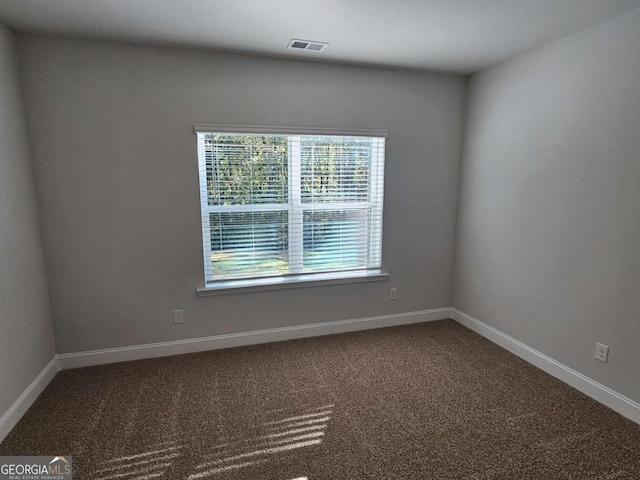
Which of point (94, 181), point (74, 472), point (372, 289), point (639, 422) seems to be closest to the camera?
point (74, 472)

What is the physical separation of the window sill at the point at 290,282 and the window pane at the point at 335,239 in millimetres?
75

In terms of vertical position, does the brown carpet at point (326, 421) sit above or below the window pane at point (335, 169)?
below

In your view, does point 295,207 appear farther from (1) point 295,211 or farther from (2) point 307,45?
(2) point 307,45

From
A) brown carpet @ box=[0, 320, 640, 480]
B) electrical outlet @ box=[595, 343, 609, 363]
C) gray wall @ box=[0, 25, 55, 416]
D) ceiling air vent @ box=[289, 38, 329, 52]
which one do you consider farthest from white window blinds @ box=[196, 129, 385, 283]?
electrical outlet @ box=[595, 343, 609, 363]

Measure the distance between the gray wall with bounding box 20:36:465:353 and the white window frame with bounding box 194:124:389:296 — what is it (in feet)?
0.25

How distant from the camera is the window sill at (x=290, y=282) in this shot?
9.98 feet

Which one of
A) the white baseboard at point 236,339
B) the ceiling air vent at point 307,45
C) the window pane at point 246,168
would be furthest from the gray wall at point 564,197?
the window pane at point 246,168

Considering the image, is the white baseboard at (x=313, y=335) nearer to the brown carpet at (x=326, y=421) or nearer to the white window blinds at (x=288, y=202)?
the brown carpet at (x=326, y=421)

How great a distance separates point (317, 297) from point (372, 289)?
23.0 inches

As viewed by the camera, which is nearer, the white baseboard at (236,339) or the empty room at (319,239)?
the empty room at (319,239)

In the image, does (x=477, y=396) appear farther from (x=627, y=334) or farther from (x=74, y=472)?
(x=74, y=472)

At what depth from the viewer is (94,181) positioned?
2639 millimetres

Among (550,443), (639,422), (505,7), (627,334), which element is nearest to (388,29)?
(505,7)

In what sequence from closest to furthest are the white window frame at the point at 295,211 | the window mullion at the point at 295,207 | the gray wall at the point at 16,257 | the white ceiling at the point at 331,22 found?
the white ceiling at the point at 331,22, the gray wall at the point at 16,257, the white window frame at the point at 295,211, the window mullion at the point at 295,207
